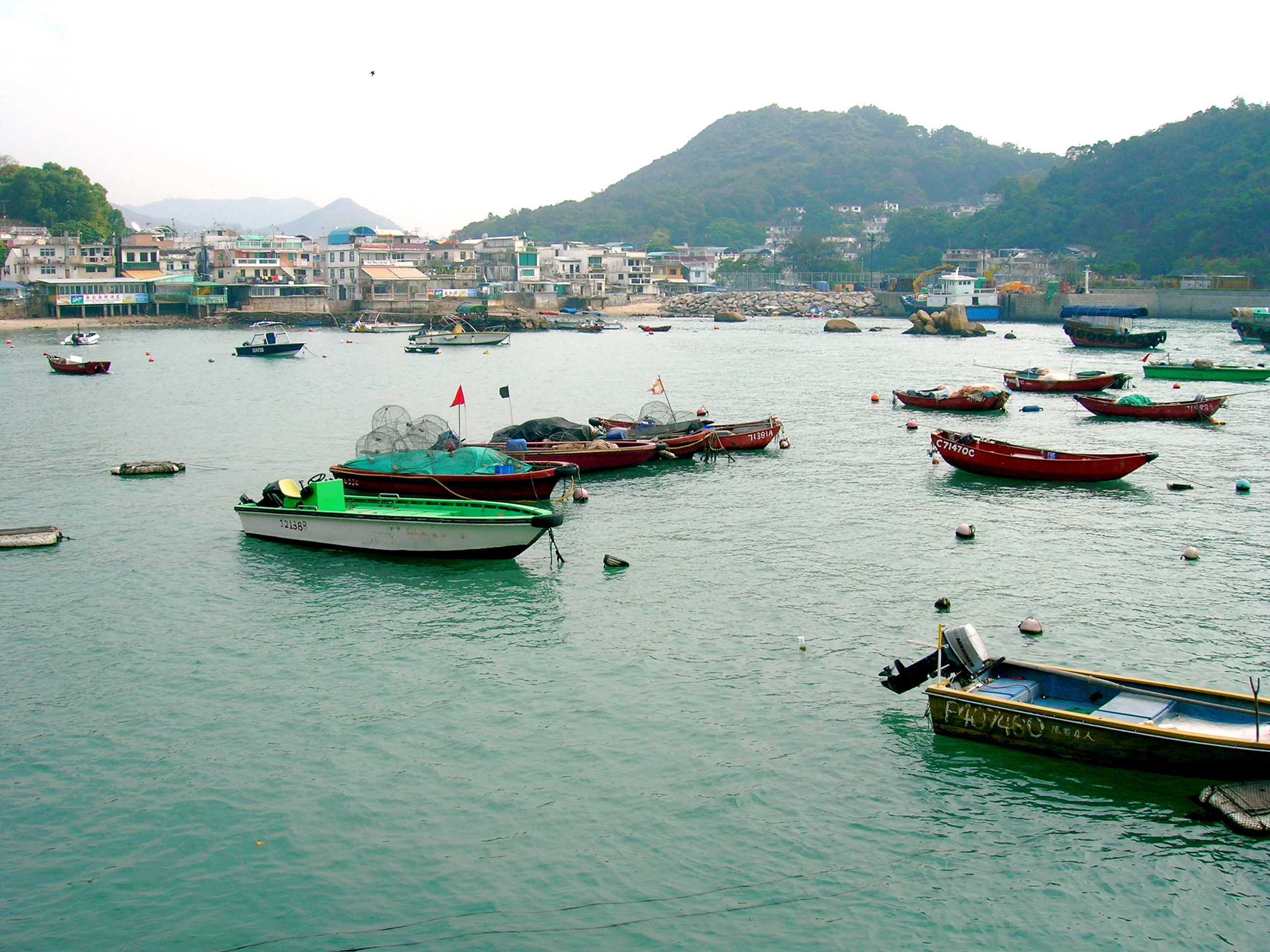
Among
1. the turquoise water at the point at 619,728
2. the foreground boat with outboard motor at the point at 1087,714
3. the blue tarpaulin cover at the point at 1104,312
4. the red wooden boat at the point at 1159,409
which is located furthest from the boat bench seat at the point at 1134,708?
the blue tarpaulin cover at the point at 1104,312

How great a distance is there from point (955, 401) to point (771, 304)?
101m

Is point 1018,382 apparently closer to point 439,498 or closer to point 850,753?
point 439,498

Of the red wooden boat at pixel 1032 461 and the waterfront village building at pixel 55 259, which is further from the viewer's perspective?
the waterfront village building at pixel 55 259

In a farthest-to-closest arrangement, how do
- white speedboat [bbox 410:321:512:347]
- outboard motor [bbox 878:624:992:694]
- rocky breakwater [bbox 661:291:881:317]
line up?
rocky breakwater [bbox 661:291:881:317], white speedboat [bbox 410:321:512:347], outboard motor [bbox 878:624:992:694]

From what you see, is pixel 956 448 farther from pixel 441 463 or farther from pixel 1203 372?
pixel 1203 372

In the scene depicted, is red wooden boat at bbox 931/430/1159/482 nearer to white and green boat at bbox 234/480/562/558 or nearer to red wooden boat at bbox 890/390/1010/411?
white and green boat at bbox 234/480/562/558

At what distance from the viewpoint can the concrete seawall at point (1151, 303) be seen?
104312 millimetres

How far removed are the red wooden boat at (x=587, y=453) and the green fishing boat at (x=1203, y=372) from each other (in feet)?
119

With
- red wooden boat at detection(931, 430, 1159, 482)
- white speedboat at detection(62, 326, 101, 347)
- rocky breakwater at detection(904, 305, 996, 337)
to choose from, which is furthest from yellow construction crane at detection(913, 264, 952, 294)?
red wooden boat at detection(931, 430, 1159, 482)

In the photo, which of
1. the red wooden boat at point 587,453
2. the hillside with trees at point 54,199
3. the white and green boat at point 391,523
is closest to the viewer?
the white and green boat at point 391,523

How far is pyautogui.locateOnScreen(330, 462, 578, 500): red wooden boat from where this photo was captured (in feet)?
75.9

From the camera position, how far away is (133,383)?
5641 centimetres

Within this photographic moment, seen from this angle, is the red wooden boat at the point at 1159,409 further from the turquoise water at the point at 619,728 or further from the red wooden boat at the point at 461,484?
the red wooden boat at the point at 461,484

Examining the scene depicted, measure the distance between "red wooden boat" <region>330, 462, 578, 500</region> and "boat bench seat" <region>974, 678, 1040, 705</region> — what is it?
1290cm
